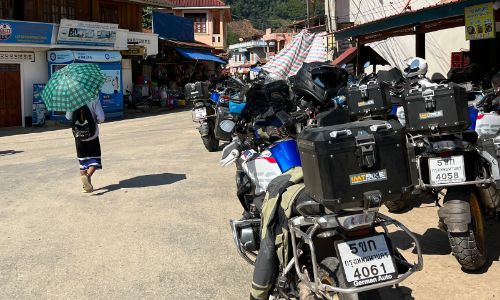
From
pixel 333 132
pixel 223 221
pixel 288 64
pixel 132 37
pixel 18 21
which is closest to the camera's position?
pixel 333 132

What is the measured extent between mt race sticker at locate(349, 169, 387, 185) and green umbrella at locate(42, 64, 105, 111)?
197 inches

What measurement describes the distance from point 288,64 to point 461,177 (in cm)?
606

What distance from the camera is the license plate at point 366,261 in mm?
2623

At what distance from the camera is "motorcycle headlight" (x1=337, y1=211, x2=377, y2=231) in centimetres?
265

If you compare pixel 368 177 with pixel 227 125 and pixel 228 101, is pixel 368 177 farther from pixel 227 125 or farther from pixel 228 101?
pixel 228 101

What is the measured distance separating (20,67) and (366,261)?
18.9 meters

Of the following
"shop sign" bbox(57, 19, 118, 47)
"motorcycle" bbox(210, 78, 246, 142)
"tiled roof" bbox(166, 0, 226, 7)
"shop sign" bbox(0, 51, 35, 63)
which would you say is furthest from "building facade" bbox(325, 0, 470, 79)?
"tiled roof" bbox(166, 0, 226, 7)

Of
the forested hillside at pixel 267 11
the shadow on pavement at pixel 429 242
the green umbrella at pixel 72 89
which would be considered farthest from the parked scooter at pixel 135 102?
the forested hillside at pixel 267 11

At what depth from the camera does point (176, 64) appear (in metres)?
31.2

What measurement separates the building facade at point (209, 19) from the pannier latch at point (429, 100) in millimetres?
37881

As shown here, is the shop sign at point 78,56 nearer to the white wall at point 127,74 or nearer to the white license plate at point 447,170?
the white wall at point 127,74

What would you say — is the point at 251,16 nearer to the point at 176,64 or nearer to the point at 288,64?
the point at 176,64

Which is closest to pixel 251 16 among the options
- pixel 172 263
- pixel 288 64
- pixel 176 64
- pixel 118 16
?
pixel 176 64

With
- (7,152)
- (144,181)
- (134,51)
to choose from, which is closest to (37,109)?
(134,51)
